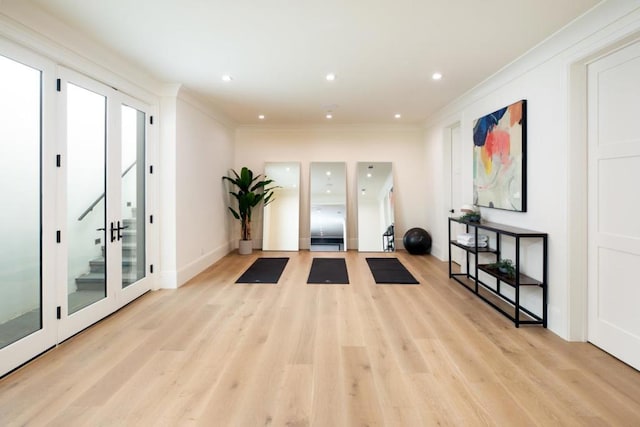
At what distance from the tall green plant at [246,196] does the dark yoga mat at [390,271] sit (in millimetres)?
2489

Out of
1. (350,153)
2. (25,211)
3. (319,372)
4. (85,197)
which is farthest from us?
(350,153)

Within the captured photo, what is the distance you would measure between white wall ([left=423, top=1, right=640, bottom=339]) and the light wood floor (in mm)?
A: 511

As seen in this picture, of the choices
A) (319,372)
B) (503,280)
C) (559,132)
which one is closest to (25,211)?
(319,372)

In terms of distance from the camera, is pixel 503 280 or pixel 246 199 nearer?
pixel 503 280

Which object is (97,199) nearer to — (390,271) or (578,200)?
(390,271)

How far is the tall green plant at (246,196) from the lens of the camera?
648 cm

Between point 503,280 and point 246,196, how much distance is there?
15.2 ft

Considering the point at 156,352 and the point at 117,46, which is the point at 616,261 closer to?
the point at 156,352

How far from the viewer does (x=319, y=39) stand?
9.72ft

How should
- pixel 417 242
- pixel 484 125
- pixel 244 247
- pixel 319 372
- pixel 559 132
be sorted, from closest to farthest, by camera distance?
1. pixel 319 372
2. pixel 559 132
3. pixel 484 125
4. pixel 417 242
5. pixel 244 247

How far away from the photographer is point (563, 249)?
2.87 meters

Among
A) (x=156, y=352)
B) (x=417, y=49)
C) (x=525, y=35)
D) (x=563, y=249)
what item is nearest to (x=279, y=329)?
(x=156, y=352)

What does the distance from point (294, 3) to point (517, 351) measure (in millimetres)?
3186

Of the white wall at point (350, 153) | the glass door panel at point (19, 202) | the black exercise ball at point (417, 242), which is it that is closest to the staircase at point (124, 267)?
the glass door panel at point (19, 202)
